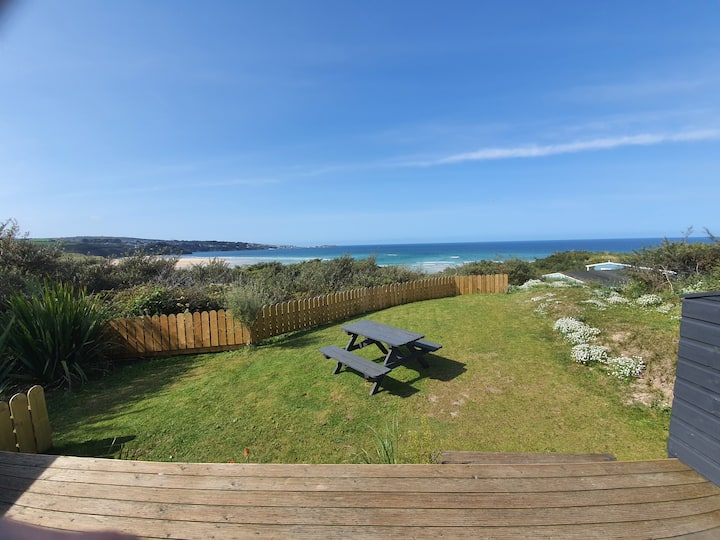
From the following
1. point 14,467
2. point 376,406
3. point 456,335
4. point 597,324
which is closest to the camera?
point 14,467

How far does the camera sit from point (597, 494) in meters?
2.16

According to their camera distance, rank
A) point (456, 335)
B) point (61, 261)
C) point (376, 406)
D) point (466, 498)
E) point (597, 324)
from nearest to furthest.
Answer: point (466, 498) → point (376, 406) → point (597, 324) → point (456, 335) → point (61, 261)

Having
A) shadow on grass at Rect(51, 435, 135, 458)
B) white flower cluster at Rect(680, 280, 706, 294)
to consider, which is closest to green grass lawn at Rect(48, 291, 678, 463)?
shadow on grass at Rect(51, 435, 135, 458)

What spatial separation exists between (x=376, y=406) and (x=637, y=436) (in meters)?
3.08

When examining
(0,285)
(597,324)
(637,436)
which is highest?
(0,285)

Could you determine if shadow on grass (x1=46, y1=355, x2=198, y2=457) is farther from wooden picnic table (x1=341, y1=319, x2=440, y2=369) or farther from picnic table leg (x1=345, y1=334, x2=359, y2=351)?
wooden picnic table (x1=341, y1=319, x2=440, y2=369)

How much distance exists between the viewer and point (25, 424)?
129 inches

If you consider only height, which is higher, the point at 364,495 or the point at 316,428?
the point at 364,495

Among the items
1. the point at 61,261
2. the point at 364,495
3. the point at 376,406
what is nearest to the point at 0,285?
the point at 61,261

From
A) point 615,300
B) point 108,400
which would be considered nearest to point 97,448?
point 108,400

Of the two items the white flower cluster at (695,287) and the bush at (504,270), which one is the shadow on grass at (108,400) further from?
the bush at (504,270)

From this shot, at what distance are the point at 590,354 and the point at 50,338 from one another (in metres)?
9.16

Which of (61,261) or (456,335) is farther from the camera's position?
(61,261)

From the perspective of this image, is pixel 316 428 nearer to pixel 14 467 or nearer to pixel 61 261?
pixel 14 467
